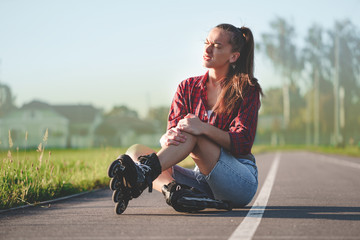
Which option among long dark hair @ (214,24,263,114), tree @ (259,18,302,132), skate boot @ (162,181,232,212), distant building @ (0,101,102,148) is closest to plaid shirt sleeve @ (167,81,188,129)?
long dark hair @ (214,24,263,114)

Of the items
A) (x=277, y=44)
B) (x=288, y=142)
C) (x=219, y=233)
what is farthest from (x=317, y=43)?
(x=219, y=233)

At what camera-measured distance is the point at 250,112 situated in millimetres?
4262

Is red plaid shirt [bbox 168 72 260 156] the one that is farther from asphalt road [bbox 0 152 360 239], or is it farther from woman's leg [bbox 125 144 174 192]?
asphalt road [bbox 0 152 360 239]

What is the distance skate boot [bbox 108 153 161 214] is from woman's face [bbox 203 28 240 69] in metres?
1.11

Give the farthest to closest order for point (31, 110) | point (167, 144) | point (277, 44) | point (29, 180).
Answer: point (31, 110) → point (277, 44) → point (29, 180) → point (167, 144)

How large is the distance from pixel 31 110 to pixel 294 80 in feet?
108

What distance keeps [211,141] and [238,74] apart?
2.58ft

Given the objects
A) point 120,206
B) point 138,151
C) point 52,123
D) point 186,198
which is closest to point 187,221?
point 186,198

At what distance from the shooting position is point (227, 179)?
4.06 m

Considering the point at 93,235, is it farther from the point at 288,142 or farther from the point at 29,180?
the point at 288,142

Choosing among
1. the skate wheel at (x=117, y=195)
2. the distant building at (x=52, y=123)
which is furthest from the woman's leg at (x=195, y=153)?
the distant building at (x=52, y=123)

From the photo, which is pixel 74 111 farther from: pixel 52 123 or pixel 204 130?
pixel 204 130

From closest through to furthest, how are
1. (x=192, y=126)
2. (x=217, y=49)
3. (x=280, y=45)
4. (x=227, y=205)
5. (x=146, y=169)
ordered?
(x=146, y=169) → (x=192, y=126) → (x=227, y=205) → (x=217, y=49) → (x=280, y=45)

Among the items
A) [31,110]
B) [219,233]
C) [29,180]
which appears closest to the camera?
[219,233]
